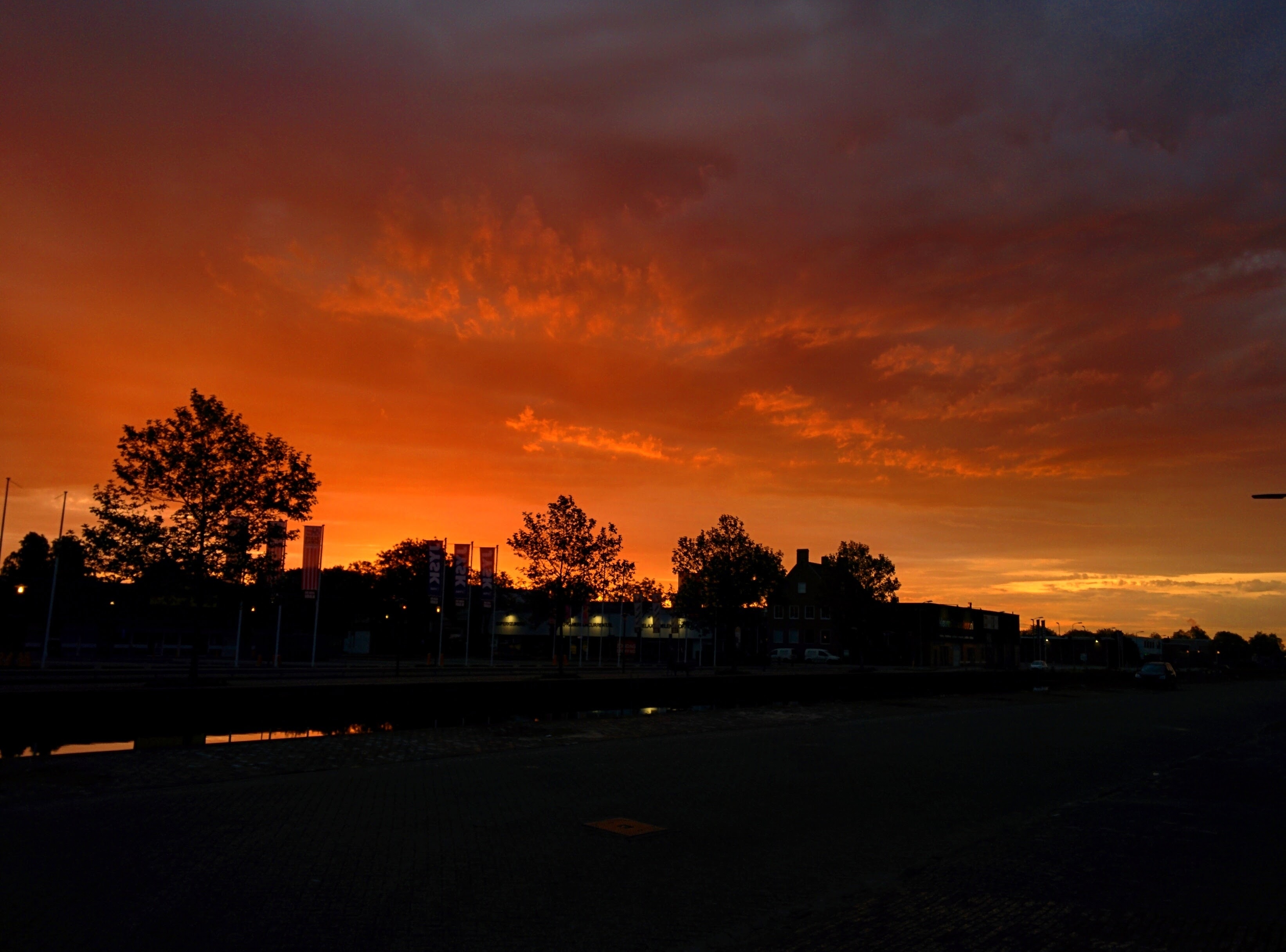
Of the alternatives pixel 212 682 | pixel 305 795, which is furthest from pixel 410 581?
pixel 305 795

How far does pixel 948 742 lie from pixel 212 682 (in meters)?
21.0

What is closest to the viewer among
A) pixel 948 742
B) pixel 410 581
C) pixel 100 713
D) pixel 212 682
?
pixel 100 713

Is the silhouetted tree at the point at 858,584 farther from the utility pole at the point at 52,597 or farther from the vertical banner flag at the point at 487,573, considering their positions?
the utility pole at the point at 52,597

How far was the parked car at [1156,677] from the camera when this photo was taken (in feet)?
179

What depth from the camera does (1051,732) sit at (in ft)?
74.5

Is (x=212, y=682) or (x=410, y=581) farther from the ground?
(x=410, y=581)

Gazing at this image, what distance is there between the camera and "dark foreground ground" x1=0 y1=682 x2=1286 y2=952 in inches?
253

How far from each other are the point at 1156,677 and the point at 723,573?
89.4 ft

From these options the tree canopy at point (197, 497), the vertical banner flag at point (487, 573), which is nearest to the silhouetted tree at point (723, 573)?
the vertical banner flag at point (487, 573)

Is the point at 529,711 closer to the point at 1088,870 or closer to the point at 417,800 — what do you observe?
the point at 417,800

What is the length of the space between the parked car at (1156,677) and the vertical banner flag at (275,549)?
51.1 metres

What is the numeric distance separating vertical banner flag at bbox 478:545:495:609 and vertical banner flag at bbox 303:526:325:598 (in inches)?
396

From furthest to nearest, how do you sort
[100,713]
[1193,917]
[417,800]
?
1. [100,713]
2. [417,800]
3. [1193,917]

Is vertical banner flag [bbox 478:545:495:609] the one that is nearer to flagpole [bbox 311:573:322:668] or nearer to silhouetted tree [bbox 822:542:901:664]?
flagpole [bbox 311:573:322:668]
